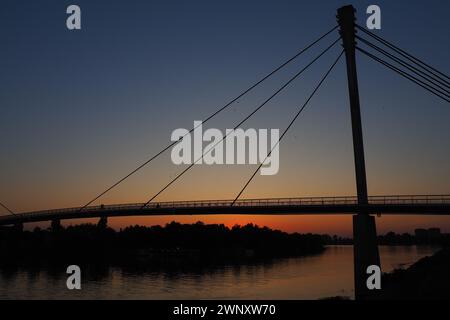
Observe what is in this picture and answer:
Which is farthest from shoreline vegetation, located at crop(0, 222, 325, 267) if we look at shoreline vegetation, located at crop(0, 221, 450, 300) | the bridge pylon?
the bridge pylon

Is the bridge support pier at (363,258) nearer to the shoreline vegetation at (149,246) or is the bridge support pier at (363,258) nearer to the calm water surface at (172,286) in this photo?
the calm water surface at (172,286)

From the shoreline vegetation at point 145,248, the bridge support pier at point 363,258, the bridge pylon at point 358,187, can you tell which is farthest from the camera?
the shoreline vegetation at point 145,248

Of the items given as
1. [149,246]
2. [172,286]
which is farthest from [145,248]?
[172,286]

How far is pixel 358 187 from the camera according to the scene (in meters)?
28.0

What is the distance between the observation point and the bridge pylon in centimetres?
2667

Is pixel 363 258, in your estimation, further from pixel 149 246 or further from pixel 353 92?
pixel 149 246

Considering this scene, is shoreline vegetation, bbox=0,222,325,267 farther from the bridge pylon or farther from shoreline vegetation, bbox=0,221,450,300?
the bridge pylon

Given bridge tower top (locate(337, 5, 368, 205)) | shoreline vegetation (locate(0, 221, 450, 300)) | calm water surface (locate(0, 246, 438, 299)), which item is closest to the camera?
bridge tower top (locate(337, 5, 368, 205))

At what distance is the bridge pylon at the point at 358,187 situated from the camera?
26672mm

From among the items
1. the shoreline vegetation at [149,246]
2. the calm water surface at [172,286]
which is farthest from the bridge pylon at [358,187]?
the shoreline vegetation at [149,246]

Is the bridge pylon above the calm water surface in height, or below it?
above

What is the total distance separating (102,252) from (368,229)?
81.3m
